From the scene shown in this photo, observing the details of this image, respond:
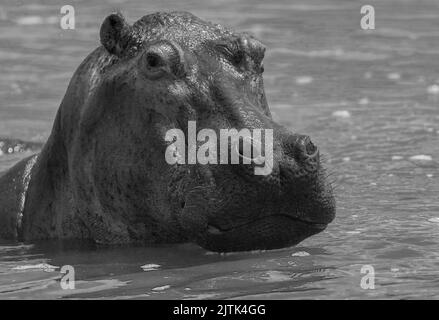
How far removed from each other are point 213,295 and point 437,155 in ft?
15.5

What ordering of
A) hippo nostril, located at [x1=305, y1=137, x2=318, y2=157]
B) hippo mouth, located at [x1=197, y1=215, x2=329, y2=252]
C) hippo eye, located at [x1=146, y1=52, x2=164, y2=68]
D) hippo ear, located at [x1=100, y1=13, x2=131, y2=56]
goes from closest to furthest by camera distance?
hippo nostril, located at [x1=305, y1=137, x2=318, y2=157]
hippo mouth, located at [x1=197, y1=215, x2=329, y2=252]
hippo eye, located at [x1=146, y1=52, x2=164, y2=68]
hippo ear, located at [x1=100, y1=13, x2=131, y2=56]

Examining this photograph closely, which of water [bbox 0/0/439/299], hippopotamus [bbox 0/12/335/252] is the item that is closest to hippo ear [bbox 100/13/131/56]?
hippopotamus [bbox 0/12/335/252]

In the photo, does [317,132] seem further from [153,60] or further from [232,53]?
[153,60]

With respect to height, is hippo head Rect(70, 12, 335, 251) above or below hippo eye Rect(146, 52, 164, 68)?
below

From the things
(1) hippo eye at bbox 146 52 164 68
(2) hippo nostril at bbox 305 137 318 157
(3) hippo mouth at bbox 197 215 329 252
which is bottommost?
(3) hippo mouth at bbox 197 215 329 252

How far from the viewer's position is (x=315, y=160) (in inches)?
260

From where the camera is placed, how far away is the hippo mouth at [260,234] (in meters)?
6.72

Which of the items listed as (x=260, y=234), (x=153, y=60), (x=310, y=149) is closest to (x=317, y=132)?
(x=153, y=60)

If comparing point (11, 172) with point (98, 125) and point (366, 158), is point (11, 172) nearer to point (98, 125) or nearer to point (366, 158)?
point (98, 125)

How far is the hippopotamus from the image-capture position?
6605 millimetres

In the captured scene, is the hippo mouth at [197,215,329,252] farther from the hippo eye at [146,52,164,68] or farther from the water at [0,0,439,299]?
the hippo eye at [146,52,164,68]

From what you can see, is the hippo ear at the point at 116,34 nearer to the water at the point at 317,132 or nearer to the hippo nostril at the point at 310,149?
the water at the point at 317,132

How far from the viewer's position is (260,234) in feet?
22.3

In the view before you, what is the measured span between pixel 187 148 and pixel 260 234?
606 mm
